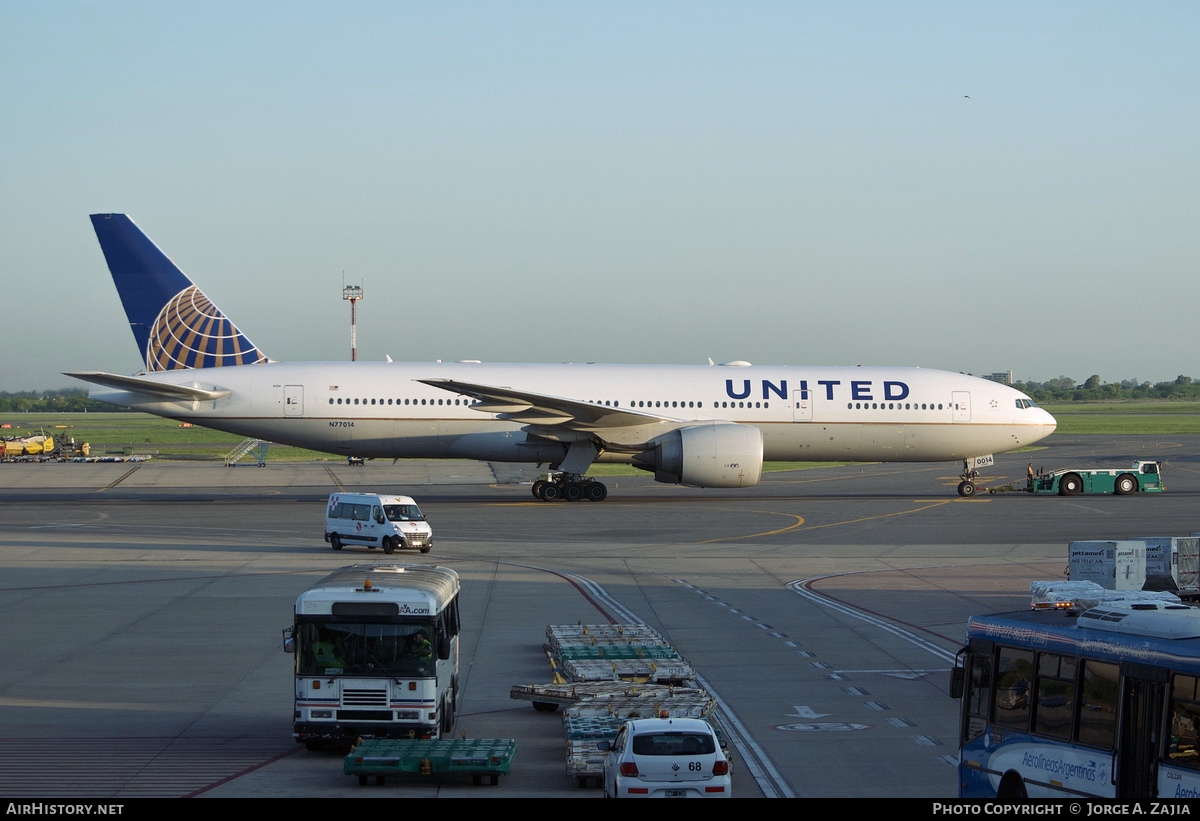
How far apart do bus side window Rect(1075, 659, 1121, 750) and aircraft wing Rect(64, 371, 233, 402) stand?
39.3m

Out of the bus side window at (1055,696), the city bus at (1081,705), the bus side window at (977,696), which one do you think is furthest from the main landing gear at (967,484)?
the bus side window at (1055,696)

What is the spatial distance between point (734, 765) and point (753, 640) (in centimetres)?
763

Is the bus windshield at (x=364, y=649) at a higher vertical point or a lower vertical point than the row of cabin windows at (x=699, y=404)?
lower

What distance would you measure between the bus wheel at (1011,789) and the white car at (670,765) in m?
2.64

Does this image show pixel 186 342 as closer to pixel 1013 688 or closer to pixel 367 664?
pixel 367 664

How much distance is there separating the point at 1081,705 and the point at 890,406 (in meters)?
37.0

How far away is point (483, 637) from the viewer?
66.7 ft

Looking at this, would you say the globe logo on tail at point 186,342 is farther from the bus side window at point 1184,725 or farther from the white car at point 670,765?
the bus side window at point 1184,725

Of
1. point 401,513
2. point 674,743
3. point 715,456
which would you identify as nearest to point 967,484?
point 715,456

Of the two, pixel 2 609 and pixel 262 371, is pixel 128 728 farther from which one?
pixel 262 371

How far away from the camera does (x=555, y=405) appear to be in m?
41.6

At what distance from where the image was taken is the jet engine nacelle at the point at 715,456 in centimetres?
4109

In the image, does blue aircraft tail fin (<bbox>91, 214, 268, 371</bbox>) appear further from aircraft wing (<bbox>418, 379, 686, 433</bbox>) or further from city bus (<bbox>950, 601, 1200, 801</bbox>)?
city bus (<bbox>950, 601, 1200, 801</bbox>)

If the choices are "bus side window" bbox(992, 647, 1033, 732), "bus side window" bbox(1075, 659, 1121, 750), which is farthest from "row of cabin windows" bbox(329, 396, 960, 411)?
"bus side window" bbox(1075, 659, 1121, 750)
